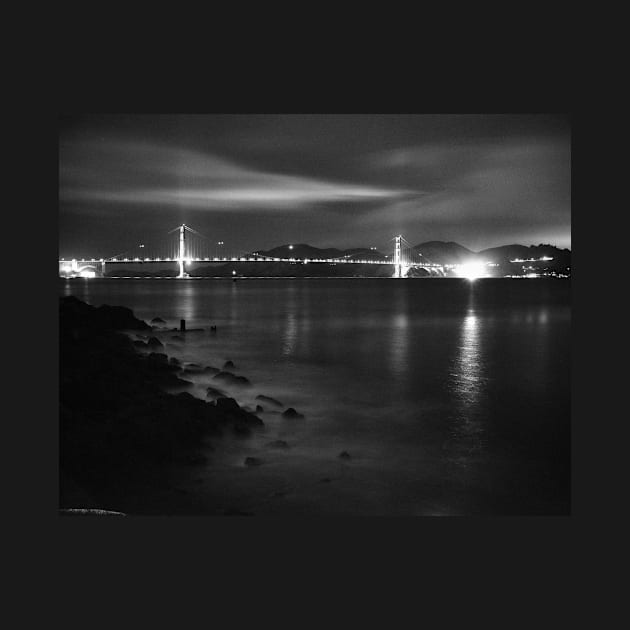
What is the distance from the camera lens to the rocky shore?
4145 millimetres

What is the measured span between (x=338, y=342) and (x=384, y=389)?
423 cm

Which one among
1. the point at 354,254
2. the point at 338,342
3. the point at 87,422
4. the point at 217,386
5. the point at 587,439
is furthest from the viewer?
the point at 354,254

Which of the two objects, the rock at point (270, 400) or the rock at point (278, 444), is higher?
the rock at point (270, 400)

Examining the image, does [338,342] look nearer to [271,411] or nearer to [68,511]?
[271,411]

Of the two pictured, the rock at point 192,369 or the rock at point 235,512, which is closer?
the rock at point 235,512

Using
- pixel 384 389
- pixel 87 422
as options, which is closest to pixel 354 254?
pixel 384 389

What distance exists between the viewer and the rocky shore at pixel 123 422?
13.6ft

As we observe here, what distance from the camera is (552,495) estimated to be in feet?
14.9

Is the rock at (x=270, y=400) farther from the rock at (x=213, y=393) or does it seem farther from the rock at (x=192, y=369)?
the rock at (x=192, y=369)

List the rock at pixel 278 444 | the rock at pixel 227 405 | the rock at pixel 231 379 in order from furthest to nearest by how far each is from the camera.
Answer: the rock at pixel 231 379, the rock at pixel 227 405, the rock at pixel 278 444

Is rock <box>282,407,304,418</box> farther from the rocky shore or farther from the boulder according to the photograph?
the boulder

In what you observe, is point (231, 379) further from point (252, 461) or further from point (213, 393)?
point (252, 461)

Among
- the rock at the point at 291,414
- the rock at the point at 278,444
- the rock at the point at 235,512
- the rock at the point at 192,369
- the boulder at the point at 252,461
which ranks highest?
the rock at the point at 192,369

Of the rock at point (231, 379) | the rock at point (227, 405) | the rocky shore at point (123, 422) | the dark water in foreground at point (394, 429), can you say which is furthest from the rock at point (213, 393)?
the rock at point (231, 379)
